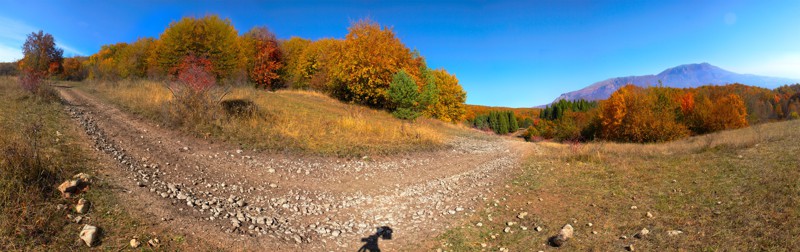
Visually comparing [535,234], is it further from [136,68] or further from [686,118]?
[136,68]

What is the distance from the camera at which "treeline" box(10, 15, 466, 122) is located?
26172 mm

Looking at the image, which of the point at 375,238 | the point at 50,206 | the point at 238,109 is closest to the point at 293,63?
the point at 238,109

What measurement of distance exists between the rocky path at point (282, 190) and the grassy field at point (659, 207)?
925 millimetres

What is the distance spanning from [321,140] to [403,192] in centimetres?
497

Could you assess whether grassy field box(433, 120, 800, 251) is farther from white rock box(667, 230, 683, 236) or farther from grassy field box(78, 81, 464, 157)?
grassy field box(78, 81, 464, 157)

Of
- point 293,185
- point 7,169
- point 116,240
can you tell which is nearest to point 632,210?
point 293,185

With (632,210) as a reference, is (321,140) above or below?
above

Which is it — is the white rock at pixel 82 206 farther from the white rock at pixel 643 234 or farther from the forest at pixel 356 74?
the forest at pixel 356 74

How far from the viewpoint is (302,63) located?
38.1 m

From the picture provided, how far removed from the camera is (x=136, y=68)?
38.7 meters

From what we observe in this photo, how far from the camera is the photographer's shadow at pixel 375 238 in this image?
4801mm

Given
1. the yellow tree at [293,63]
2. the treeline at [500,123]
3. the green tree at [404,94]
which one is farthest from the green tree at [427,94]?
the treeline at [500,123]

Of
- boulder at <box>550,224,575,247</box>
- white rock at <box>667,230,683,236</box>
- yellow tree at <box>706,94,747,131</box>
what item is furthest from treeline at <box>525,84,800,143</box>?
boulder at <box>550,224,575,247</box>

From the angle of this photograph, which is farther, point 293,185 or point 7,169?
point 293,185
